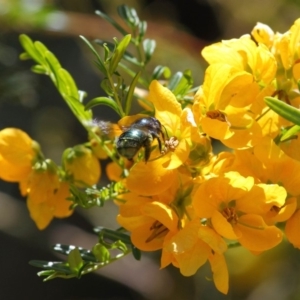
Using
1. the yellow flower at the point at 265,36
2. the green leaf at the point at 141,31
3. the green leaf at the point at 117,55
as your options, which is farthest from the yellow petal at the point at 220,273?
the green leaf at the point at 141,31

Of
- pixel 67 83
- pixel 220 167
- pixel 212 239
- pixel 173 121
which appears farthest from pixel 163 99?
pixel 67 83

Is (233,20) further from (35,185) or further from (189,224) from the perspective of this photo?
(189,224)

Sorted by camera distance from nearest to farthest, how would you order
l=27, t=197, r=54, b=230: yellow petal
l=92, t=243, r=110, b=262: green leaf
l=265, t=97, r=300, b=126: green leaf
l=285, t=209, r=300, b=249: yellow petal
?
l=265, t=97, r=300, b=126: green leaf, l=285, t=209, r=300, b=249: yellow petal, l=92, t=243, r=110, b=262: green leaf, l=27, t=197, r=54, b=230: yellow petal

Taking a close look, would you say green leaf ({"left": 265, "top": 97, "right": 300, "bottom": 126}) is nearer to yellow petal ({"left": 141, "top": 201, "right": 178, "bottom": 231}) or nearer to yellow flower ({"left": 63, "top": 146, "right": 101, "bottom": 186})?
yellow petal ({"left": 141, "top": 201, "right": 178, "bottom": 231})

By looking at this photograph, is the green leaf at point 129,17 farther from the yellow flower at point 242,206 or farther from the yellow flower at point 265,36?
the yellow flower at point 242,206

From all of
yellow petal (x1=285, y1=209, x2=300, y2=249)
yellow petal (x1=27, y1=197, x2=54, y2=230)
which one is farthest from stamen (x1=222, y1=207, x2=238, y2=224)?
yellow petal (x1=27, y1=197, x2=54, y2=230)

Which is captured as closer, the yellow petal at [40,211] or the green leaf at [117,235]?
the green leaf at [117,235]
